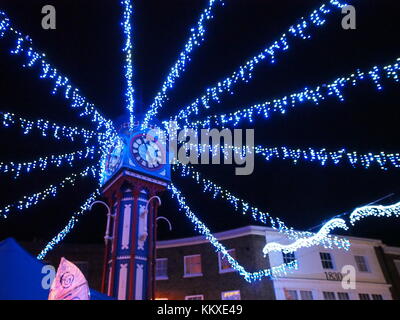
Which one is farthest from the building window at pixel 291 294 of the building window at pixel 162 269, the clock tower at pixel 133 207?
the clock tower at pixel 133 207

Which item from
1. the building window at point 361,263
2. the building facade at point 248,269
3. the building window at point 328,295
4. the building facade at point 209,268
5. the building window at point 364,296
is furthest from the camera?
the building window at point 361,263

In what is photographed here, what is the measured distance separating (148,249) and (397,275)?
1914 cm

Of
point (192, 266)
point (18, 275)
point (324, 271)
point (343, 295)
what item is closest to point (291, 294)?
point (324, 271)

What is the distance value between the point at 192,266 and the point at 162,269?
182cm

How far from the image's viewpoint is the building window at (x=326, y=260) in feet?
68.1

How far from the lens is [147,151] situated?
1216cm

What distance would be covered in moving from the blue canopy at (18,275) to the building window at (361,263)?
20088 mm

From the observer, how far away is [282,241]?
2025cm

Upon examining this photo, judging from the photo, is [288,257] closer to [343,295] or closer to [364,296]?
[343,295]

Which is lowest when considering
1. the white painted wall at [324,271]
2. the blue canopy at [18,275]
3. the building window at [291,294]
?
the blue canopy at [18,275]

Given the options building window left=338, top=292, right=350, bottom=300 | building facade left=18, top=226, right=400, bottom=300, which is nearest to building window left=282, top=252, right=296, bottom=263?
building facade left=18, top=226, right=400, bottom=300

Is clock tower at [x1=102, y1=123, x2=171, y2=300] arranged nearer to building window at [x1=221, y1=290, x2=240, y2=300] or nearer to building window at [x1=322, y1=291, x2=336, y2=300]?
building window at [x1=221, y1=290, x2=240, y2=300]

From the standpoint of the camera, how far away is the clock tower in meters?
10.4

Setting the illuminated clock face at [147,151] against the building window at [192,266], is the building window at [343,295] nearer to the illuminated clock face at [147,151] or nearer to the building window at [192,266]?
the building window at [192,266]
